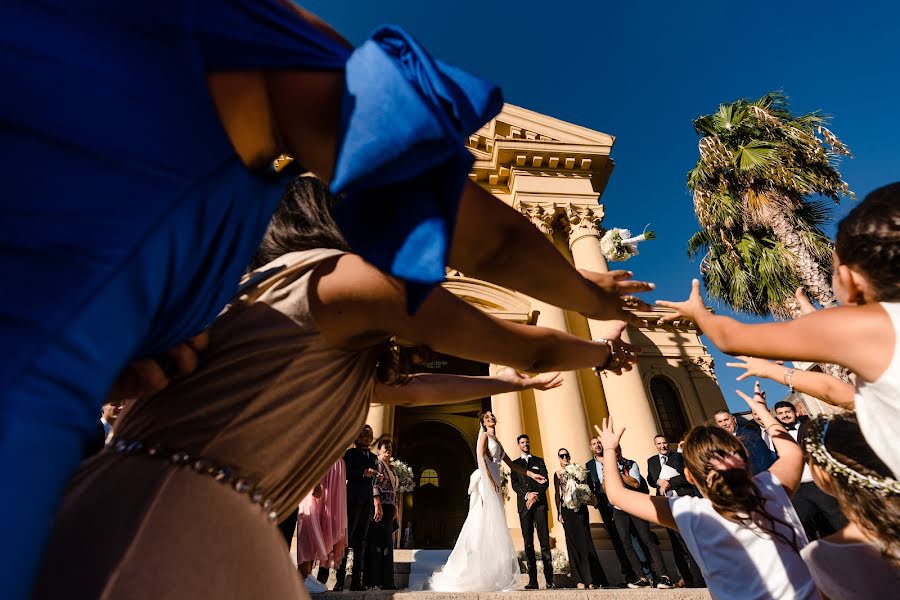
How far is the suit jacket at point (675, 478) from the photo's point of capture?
7137mm

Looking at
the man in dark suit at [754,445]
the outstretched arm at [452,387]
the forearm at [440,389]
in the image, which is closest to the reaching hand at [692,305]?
the outstretched arm at [452,387]

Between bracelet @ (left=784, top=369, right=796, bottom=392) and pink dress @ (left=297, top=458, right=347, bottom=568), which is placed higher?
bracelet @ (left=784, top=369, right=796, bottom=392)

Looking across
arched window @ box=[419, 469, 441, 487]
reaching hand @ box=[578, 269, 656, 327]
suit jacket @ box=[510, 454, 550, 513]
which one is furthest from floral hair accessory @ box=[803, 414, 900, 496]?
arched window @ box=[419, 469, 441, 487]

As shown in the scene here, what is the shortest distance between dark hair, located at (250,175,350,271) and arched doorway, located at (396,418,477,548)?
23.9 meters

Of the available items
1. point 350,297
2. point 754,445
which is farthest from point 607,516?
point 350,297

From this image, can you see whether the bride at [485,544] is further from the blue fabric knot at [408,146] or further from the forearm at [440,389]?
the blue fabric knot at [408,146]

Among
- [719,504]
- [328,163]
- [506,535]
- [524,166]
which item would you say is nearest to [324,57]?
[328,163]

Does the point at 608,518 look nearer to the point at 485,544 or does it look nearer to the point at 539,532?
the point at 539,532

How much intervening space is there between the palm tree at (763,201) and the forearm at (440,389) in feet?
42.3

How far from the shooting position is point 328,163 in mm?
780

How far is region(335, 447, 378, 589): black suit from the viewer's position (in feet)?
21.0

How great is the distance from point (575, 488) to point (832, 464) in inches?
228

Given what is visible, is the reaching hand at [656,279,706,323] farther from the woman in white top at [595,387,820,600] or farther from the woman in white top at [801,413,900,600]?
the woman in white top at [595,387,820,600]

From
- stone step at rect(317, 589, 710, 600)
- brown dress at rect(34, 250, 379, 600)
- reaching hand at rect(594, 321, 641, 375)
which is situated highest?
reaching hand at rect(594, 321, 641, 375)
